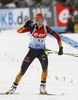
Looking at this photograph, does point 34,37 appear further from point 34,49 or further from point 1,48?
point 1,48

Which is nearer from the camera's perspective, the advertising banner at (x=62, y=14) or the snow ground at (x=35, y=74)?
the snow ground at (x=35, y=74)

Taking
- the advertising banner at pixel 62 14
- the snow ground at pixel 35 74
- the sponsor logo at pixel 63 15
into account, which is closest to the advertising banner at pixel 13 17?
the advertising banner at pixel 62 14

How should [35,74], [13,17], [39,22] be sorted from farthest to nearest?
1. [13,17]
2. [35,74]
3. [39,22]

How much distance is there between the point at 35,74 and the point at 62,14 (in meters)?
13.9

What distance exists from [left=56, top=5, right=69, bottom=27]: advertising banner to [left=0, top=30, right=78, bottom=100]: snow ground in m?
5.87

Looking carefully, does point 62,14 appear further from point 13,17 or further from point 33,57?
point 33,57

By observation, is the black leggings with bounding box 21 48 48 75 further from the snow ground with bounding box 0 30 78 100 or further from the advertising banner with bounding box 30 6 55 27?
the advertising banner with bounding box 30 6 55 27

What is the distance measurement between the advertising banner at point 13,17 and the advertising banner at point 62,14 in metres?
2.37

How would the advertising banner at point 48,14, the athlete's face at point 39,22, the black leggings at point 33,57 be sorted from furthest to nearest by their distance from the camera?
the advertising banner at point 48,14
the black leggings at point 33,57
the athlete's face at point 39,22

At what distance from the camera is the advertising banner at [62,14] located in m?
22.3

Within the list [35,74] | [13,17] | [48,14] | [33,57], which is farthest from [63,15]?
[33,57]

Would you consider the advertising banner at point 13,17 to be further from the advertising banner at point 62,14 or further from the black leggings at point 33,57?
the black leggings at point 33,57

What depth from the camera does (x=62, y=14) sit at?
22438mm

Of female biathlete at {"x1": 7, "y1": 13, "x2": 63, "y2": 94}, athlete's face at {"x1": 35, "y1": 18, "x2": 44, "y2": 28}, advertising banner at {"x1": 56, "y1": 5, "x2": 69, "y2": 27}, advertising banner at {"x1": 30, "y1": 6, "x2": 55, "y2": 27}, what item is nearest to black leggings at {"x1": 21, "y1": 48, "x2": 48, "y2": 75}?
female biathlete at {"x1": 7, "y1": 13, "x2": 63, "y2": 94}
